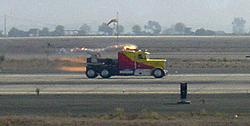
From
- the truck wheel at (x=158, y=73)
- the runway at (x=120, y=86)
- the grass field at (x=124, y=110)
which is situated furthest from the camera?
the truck wheel at (x=158, y=73)

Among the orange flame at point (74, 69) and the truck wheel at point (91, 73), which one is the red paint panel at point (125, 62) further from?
the orange flame at point (74, 69)

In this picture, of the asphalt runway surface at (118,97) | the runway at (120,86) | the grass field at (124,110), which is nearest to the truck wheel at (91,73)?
the runway at (120,86)

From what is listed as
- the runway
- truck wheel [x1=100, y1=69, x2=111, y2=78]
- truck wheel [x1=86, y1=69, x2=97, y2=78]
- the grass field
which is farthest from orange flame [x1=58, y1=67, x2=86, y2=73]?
the grass field

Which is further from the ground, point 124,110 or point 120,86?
point 124,110

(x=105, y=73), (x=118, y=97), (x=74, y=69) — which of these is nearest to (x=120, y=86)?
(x=118, y=97)

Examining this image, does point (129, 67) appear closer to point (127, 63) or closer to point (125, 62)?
point (127, 63)

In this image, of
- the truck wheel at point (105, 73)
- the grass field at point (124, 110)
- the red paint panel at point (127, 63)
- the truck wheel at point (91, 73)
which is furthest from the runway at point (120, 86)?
the grass field at point (124, 110)

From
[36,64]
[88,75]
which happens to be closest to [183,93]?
[88,75]

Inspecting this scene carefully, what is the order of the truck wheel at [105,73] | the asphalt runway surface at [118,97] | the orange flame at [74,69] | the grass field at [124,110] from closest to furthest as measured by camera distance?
the grass field at [124,110], the asphalt runway surface at [118,97], the truck wheel at [105,73], the orange flame at [74,69]

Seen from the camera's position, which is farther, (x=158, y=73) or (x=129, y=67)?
(x=129, y=67)

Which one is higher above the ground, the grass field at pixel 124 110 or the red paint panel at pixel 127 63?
the red paint panel at pixel 127 63

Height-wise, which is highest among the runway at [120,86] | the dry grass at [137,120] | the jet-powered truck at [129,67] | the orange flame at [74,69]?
the jet-powered truck at [129,67]

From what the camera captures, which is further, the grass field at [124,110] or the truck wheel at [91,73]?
the truck wheel at [91,73]

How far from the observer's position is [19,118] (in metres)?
25.7
